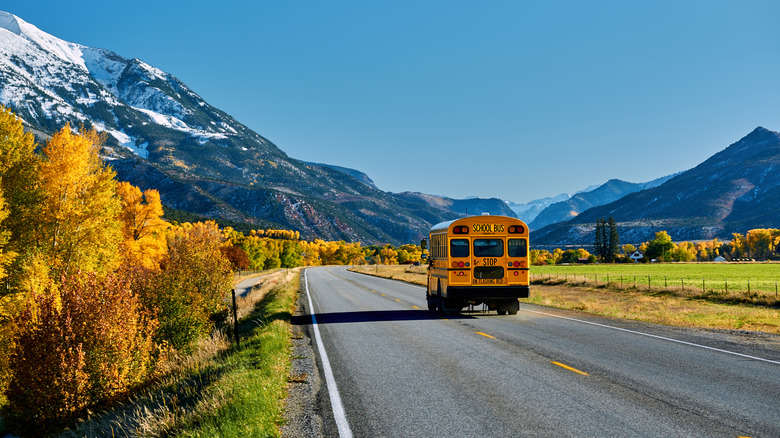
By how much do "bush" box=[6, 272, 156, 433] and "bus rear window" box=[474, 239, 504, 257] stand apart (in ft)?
35.3

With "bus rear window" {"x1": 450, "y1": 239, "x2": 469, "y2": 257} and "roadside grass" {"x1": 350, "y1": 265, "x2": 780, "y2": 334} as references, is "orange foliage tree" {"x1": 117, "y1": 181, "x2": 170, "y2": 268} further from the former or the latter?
"bus rear window" {"x1": 450, "y1": 239, "x2": 469, "y2": 257}

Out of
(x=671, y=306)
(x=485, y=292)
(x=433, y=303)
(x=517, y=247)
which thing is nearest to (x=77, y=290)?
(x=433, y=303)

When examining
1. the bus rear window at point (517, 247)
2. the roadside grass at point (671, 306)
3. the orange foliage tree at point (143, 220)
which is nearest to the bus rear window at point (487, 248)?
the bus rear window at point (517, 247)

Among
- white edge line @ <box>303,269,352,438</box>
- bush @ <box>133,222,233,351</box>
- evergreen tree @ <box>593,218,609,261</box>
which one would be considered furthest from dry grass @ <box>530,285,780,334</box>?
evergreen tree @ <box>593,218,609,261</box>

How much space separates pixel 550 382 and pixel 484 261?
9161 mm

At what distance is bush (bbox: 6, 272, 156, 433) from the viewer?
41.6 feet

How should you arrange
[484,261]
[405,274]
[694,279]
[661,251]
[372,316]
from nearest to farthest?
[484,261], [372,316], [694,279], [405,274], [661,251]

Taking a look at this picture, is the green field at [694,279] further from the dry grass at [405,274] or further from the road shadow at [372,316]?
the road shadow at [372,316]

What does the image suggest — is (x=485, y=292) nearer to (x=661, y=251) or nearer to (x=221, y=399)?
(x=221, y=399)

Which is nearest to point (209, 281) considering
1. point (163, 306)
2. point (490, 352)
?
point (163, 306)

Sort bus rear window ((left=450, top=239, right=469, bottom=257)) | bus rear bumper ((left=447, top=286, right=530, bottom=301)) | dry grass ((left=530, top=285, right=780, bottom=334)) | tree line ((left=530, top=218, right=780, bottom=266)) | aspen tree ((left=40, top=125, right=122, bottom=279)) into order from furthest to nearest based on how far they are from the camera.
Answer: tree line ((left=530, top=218, right=780, bottom=266))
aspen tree ((left=40, top=125, right=122, bottom=279))
bus rear window ((left=450, top=239, right=469, bottom=257))
bus rear bumper ((left=447, top=286, right=530, bottom=301))
dry grass ((left=530, top=285, right=780, bottom=334))

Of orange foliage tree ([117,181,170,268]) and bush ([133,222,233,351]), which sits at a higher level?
orange foliage tree ([117,181,170,268])

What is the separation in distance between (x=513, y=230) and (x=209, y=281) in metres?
14.2

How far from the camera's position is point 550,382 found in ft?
25.6
